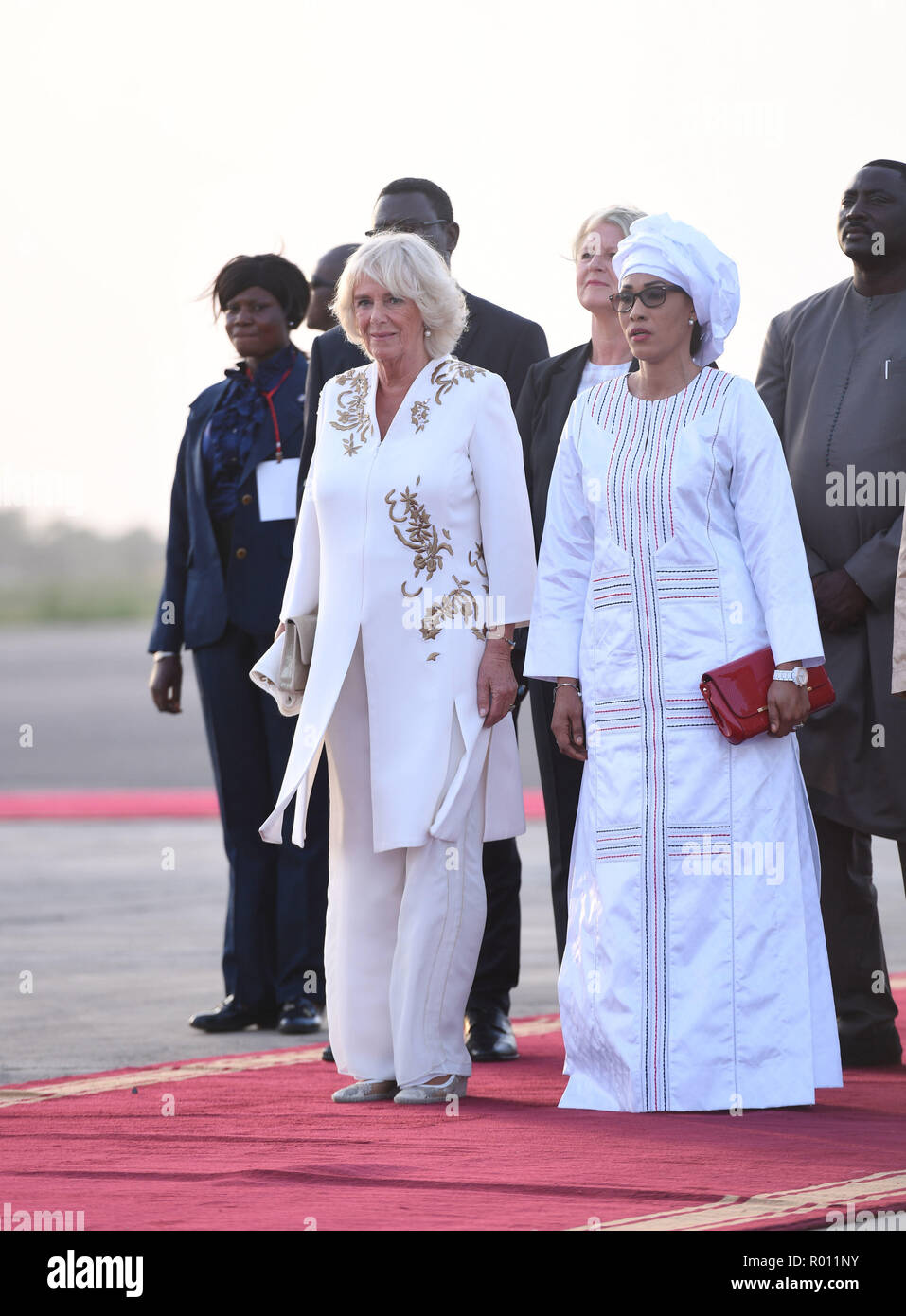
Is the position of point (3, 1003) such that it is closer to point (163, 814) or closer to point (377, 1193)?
point (377, 1193)

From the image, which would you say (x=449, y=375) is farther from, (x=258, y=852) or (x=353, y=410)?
(x=258, y=852)

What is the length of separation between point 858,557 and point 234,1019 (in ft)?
7.40

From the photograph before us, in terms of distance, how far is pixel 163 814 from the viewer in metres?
14.9

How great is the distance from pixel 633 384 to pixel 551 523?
357 millimetres

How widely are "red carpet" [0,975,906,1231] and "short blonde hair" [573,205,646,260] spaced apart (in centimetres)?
208

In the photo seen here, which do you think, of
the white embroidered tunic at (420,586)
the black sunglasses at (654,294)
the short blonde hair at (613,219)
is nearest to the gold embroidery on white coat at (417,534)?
the white embroidered tunic at (420,586)

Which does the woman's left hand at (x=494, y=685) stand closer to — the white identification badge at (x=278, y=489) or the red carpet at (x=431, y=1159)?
the red carpet at (x=431, y=1159)

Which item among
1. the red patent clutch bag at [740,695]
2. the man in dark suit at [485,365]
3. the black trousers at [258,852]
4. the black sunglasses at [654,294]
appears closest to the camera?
the red patent clutch bag at [740,695]

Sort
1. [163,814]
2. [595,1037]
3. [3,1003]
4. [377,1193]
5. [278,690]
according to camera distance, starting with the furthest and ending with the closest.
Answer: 1. [163,814]
2. [3,1003]
3. [278,690]
4. [595,1037]
5. [377,1193]

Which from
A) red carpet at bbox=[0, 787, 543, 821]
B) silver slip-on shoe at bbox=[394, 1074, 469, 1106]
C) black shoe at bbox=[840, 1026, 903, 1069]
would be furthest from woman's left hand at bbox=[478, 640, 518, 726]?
red carpet at bbox=[0, 787, 543, 821]

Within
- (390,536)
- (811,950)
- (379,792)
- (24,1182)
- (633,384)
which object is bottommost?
(24,1182)

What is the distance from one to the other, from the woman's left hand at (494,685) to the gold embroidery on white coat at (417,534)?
0.69ft

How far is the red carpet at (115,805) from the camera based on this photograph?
14.8 m

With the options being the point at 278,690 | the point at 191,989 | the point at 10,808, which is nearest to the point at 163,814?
the point at 10,808
